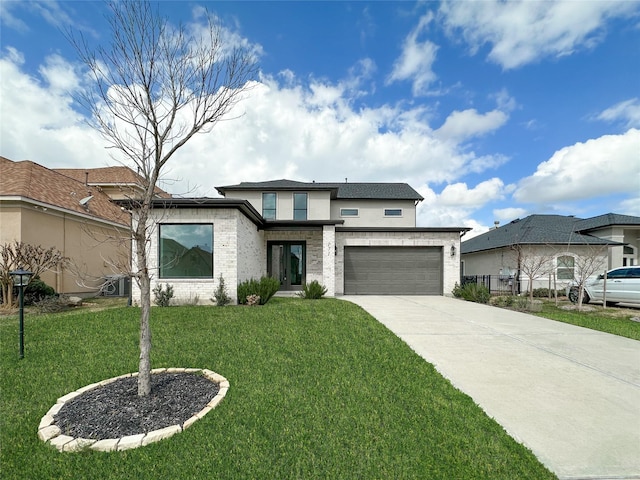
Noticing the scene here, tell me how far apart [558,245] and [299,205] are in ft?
52.0

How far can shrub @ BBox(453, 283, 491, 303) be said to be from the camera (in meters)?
11.7

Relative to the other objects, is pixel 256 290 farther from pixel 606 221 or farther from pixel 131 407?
pixel 606 221

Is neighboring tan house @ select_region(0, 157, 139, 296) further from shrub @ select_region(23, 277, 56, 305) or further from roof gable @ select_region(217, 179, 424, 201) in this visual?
roof gable @ select_region(217, 179, 424, 201)

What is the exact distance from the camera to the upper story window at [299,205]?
1666 cm

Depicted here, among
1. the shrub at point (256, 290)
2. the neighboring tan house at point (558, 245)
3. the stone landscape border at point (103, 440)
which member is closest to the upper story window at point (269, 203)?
the shrub at point (256, 290)

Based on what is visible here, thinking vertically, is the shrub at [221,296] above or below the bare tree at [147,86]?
below

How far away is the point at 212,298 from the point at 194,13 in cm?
779

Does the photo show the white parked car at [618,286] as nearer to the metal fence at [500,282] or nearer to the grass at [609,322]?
the grass at [609,322]

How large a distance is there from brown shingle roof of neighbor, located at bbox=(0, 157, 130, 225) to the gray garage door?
10.0m

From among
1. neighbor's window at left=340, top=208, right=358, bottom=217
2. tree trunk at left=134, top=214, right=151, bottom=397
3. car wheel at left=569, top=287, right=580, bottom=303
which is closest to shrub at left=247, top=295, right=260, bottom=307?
tree trunk at left=134, top=214, right=151, bottom=397

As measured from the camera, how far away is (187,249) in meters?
9.68

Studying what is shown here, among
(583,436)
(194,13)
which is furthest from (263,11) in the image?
(583,436)

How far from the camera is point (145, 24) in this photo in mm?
3656

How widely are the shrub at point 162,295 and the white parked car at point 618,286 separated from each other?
1647 cm
